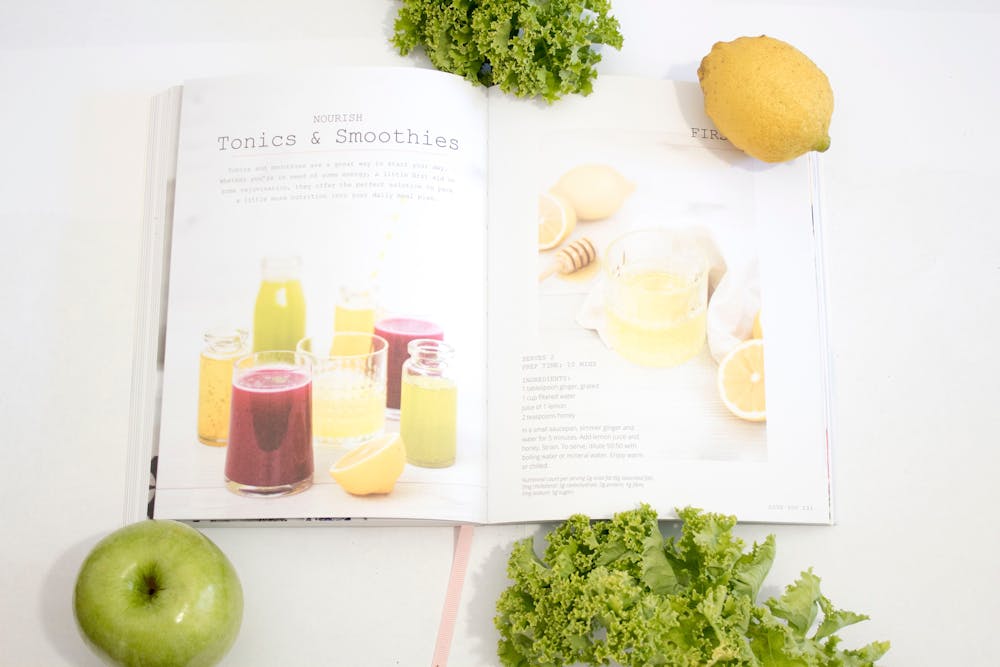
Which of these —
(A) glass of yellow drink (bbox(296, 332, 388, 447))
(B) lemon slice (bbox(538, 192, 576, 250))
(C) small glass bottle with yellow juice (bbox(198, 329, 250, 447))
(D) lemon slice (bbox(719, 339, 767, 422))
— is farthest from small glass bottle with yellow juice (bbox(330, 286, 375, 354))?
(D) lemon slice (bbox(719, 339, 767, 422))

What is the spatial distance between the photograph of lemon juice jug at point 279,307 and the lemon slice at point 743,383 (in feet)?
1.58

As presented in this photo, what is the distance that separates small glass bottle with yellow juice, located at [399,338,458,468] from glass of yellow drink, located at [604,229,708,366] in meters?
0.19

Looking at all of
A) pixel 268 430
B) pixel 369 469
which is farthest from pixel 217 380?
pixel 369 469

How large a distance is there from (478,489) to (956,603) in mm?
546

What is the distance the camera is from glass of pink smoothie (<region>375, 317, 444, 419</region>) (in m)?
0.94

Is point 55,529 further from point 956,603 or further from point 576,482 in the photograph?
point 956,603

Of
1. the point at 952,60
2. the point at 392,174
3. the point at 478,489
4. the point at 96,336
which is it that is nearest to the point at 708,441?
the point at 478,489

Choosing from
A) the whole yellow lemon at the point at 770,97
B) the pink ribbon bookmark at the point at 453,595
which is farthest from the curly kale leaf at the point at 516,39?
the pink ribbon bookmark at the point at 453,595

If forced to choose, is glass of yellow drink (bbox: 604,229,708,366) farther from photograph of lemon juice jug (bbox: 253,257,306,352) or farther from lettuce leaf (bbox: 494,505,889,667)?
photograph of lemon juice jug (bbox: 253,257,306,352)

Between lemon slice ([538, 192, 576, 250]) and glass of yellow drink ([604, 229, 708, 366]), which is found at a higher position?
lemon slice ([538, 192, 576, 250])

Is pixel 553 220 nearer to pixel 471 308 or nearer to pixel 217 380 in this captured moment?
pixel 471 308

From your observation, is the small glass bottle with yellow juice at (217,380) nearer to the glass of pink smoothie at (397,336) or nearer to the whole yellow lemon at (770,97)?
the glass of pink smoothie at (397,336)

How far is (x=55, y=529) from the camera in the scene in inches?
37.2

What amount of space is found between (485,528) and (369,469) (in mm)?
148
